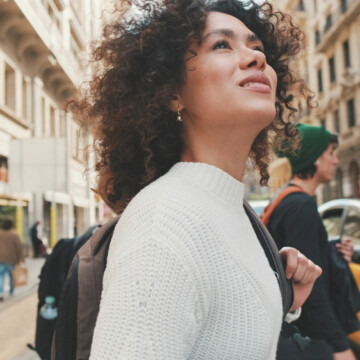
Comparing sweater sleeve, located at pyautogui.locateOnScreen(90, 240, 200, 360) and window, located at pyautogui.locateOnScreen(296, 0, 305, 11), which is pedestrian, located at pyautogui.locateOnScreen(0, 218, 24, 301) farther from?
window, located at pyautogui.locateOnScreen(296, 0, 305, 11)

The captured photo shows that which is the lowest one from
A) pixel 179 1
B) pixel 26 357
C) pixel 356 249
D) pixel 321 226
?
pixel 26 357

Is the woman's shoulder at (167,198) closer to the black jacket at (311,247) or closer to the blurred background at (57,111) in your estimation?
the blurred background at (57,111)

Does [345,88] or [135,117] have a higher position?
[345,88]

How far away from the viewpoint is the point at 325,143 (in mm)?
2672

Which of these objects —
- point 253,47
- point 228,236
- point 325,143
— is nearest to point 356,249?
point 325,143

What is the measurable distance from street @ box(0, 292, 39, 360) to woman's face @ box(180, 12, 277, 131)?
4.72 metres

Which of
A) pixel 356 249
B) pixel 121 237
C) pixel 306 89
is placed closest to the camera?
pixel 121 237

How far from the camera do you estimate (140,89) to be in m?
1.38

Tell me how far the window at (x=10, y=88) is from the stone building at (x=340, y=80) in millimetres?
14251

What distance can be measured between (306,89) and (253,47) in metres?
0.60

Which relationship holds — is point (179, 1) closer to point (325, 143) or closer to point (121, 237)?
point (121, 237)

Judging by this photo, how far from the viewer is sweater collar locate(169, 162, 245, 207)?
1.09 m

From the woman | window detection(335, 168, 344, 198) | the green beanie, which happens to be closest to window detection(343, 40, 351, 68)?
window detection(335, 168, 344, 198)

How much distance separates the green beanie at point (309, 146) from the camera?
2.58m
